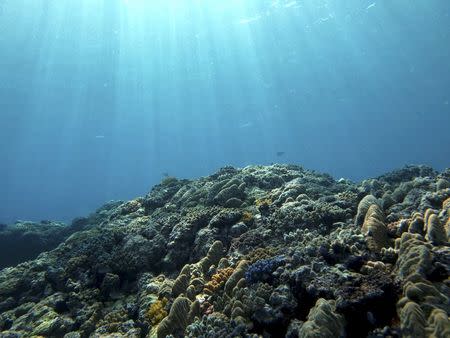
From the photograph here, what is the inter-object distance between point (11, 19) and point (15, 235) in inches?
1533

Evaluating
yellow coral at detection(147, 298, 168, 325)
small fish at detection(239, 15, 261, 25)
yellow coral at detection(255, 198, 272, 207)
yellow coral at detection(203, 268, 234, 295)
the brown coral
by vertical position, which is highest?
small fish at detection(239, 15, 261, 25)

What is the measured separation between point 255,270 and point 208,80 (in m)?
98.5

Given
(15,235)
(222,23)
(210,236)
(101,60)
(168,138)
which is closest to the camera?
(210,236)

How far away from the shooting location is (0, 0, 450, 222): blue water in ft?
189

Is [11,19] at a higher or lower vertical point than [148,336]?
higher

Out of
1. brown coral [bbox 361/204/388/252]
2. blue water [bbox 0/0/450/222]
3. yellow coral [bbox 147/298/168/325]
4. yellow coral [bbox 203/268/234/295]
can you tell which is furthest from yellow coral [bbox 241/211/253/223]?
blue water [bbox 0/0/450/222]

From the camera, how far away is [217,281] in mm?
7074

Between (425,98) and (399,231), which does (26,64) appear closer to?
(399,231)

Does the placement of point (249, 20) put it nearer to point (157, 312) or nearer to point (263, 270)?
point (157, 312)

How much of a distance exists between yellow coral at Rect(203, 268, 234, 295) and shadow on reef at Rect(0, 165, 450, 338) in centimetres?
3

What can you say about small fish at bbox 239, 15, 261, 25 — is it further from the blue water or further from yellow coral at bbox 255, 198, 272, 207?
yellow coral at bbox 255, 198, 272, 207

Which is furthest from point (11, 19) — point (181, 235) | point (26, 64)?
point (181, 235)

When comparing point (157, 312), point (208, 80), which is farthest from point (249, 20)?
point (157, 312)

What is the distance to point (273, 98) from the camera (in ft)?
446
